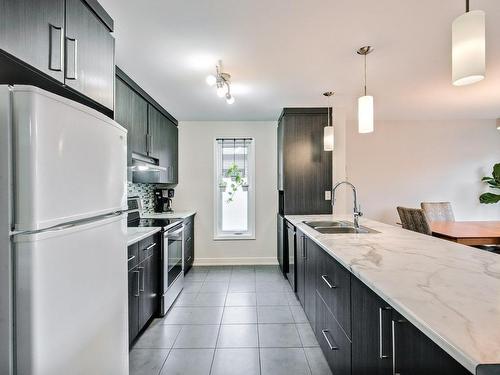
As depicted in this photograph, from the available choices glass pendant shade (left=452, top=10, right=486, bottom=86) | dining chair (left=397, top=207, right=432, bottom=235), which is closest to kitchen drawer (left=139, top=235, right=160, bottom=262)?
glass pendant shade (left=452, top=10, right=486, bottom=86)

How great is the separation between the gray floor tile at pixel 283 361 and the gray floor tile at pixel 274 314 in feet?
1.51

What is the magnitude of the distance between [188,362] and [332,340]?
1.06 meters

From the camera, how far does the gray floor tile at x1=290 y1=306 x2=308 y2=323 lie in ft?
8.53

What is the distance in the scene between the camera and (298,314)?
2.72m

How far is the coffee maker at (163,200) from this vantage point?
4231 millimetres

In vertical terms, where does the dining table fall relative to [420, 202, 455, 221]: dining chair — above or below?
below

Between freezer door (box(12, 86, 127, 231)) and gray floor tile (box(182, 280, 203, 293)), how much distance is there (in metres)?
2.44

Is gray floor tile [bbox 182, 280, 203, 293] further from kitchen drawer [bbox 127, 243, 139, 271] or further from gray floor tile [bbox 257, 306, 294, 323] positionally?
kitchen drawer [bbox 127, 243, 139, 271]

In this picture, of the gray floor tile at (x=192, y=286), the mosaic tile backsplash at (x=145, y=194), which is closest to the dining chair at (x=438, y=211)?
the gray floor tile at (x=192, y=286)

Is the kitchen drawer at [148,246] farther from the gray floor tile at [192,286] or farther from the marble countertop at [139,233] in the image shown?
the gray floor tile at [192,286]

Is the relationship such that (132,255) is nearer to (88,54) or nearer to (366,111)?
(88,54)

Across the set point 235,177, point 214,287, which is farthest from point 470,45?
point 235,177

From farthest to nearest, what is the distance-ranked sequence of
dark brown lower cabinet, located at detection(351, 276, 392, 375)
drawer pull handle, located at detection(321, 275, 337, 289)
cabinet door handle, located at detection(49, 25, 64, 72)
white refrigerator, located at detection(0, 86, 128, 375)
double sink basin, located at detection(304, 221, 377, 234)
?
double sink basin, located at detection(304, 221, 377, 234) → drawer pull handle, located at detection(321, 275, 337, 289) → cabinet door handle, located at detection(49, 25, 64, 72) → dark brown lower cabinet, located at detection(351, 276, 392, 375) → white refrigerator, located at detection(0, 86, 128, 375)

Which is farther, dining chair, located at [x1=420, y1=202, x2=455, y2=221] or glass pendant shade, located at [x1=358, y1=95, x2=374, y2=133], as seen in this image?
dining chair, located at [x1=420, y1=202, x2=455, y2=221]
